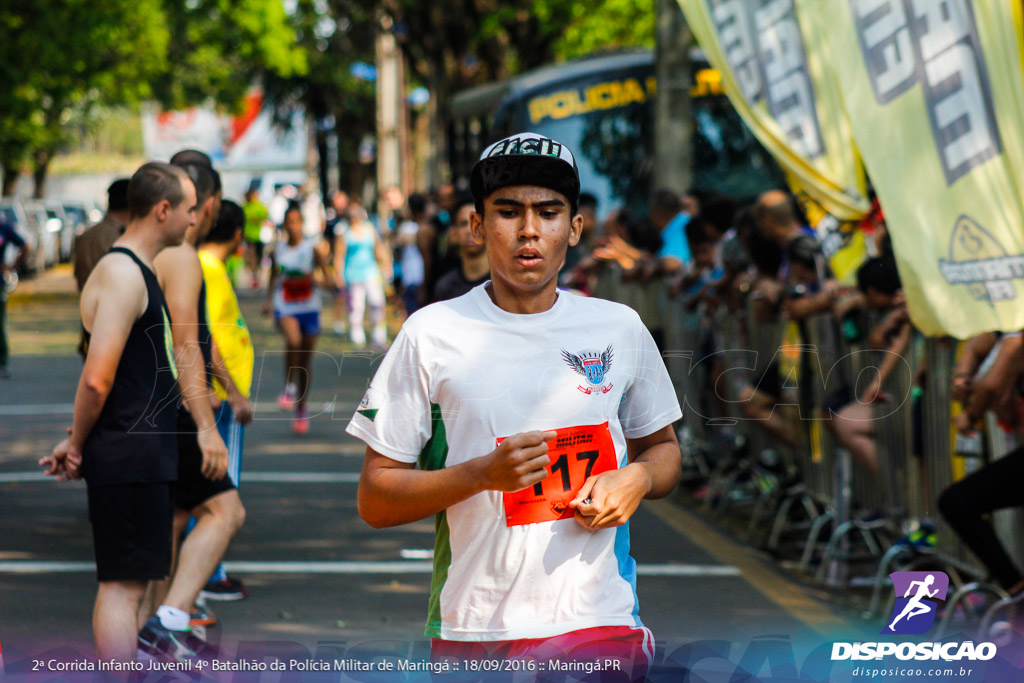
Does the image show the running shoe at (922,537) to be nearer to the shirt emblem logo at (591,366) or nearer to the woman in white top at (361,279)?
the shirt emblem logo at (591,366)

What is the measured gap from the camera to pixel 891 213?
602 centimetres

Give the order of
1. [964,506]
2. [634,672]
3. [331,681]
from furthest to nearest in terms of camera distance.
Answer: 1. [964,506]
2. [331,681]
3. [634,672]

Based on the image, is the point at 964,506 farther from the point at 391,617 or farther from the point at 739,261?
the point at 739,261

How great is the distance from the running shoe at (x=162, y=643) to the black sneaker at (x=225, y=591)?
1.28 meters

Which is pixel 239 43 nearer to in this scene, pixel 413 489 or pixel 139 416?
pixel 139 416

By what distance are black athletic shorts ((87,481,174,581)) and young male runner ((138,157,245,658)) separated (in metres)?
0.46

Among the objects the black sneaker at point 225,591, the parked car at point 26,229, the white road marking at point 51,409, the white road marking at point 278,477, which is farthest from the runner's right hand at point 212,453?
the parked car at point 26,229

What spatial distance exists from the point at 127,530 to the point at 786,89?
4317 mm

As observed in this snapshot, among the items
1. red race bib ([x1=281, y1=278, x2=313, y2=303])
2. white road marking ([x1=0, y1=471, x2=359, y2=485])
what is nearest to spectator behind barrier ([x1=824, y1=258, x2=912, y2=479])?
white road marking ([x1=0, y1=471, x2=359, y2=485])

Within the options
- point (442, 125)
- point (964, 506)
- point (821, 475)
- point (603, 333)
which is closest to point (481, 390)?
point (603, 333)

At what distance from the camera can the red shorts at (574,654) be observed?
116 inches

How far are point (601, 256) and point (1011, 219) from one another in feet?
19.3

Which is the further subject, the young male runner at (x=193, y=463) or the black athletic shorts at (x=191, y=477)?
the black athletic shorts at (x=191, y=477)

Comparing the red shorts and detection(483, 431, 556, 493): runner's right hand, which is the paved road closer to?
the red shorts
